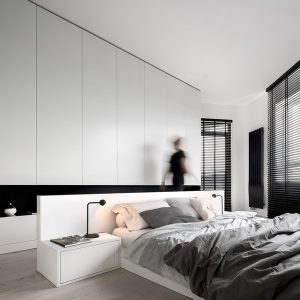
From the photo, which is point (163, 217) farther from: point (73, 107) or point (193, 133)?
point (193, 133)

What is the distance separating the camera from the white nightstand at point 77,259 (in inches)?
103

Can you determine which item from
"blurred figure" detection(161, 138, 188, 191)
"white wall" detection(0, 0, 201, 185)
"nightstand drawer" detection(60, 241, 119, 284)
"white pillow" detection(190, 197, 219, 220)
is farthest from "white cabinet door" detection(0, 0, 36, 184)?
"blurred figure" detection(161, 138, 188, 191)

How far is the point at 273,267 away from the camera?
5.74 feet

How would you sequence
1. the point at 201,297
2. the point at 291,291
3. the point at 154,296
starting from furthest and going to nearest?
the point at 154,296, the point at 201,297, the point at 291,291

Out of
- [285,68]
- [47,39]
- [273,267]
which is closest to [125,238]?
A: [273,267]

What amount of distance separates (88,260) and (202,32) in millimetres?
3551

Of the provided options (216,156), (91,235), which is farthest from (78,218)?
(216,156)

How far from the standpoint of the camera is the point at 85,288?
2576 mm

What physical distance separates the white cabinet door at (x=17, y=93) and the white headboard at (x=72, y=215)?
3.73ft

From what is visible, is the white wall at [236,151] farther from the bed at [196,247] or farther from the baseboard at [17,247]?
the baseboard at [17,247]

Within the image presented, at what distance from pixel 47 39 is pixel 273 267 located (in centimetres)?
408

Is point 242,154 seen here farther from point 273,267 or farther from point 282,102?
point 273,267

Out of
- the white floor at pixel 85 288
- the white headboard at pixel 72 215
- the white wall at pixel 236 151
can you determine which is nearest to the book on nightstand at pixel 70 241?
the white headboard at pixel 72 215

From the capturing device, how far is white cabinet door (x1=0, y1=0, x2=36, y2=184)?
3.80 m
